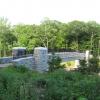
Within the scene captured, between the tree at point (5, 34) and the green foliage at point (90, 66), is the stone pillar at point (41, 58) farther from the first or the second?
the tree at point (5, 34)

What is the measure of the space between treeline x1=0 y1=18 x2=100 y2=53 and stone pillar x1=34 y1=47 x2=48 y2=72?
2697 centimetres

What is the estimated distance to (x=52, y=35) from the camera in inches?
2178

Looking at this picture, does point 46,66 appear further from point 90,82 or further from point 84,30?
point 84,30

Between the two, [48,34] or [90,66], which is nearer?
[90,66]

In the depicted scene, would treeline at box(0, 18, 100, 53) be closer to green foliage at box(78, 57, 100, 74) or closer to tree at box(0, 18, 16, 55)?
A: tree at box(0, 18, 16, 55)

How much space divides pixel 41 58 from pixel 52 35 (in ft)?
121

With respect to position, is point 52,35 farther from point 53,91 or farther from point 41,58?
point 53,91

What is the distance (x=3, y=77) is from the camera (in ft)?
22.1

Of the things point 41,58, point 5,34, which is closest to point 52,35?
point 5,34

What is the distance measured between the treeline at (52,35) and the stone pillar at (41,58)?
88.5 ft

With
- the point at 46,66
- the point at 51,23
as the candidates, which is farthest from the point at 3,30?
the point at 46,66

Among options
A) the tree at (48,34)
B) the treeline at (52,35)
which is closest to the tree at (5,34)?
the treeline at (52,35)

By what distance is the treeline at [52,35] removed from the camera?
48.2 meters

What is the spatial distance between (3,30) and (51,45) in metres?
10.7
